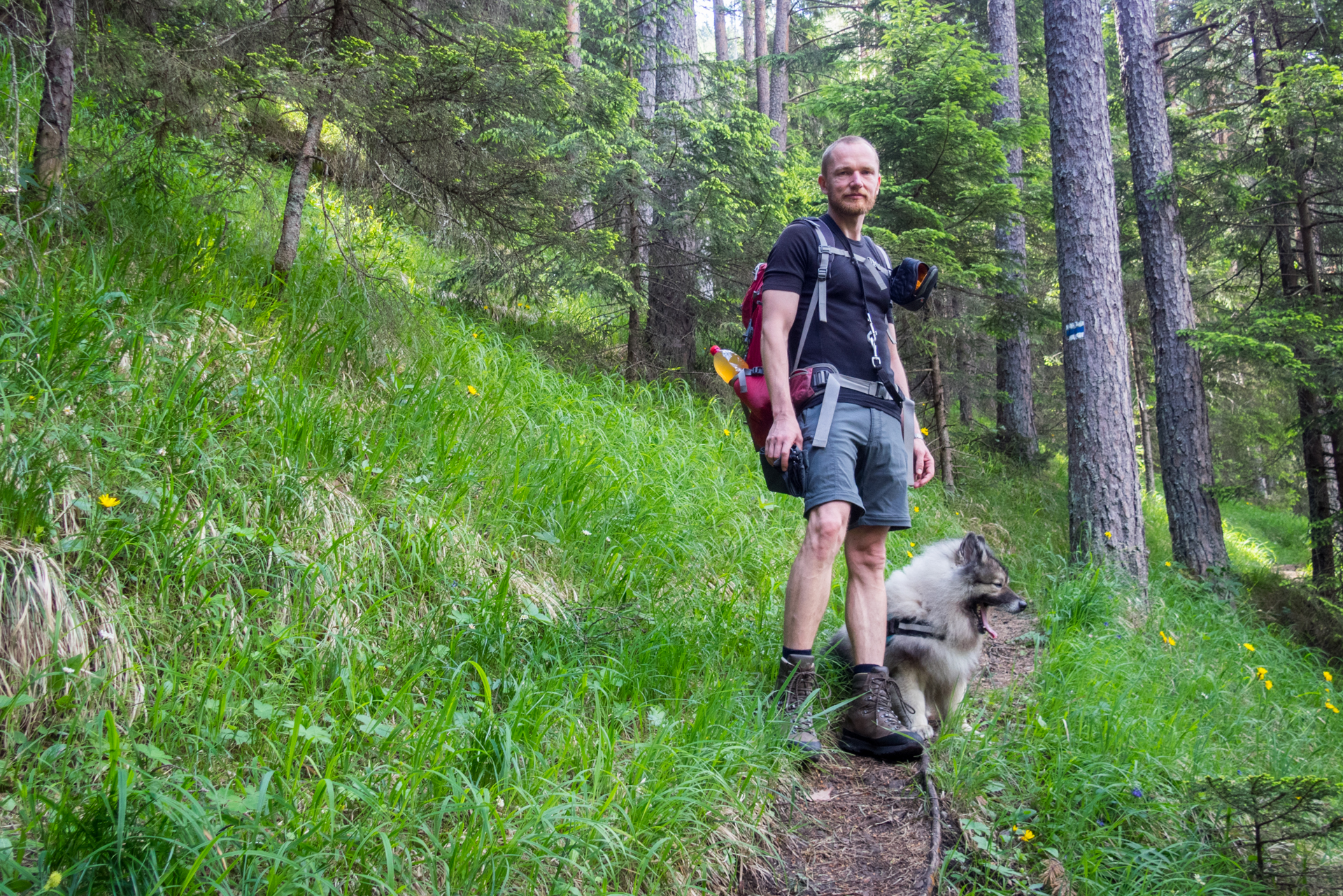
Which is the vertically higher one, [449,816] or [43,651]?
[43,651]

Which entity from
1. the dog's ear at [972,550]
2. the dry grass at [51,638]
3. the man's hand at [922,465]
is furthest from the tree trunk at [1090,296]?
the dry grass at [51,638]

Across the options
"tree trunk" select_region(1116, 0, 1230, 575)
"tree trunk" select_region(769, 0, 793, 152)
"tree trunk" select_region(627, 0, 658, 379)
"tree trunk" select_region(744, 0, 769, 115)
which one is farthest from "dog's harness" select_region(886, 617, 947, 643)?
"tree trunk" select_region(769, 0, 793, 152)

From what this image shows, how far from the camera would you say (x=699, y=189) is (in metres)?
7.14

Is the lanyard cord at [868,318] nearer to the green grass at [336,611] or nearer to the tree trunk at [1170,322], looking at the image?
the green grass at [336,611]

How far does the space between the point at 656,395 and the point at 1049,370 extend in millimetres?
17746

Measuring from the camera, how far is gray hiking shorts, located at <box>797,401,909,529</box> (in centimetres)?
310

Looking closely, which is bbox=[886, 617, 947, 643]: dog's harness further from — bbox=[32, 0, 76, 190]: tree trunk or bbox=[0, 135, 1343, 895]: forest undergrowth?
bbox=[32, 0, 76, 190]: tree trunk

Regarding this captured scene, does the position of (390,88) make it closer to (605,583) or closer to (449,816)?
(605,583)

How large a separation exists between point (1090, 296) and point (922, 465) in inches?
165

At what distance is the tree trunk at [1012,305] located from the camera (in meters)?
8.91

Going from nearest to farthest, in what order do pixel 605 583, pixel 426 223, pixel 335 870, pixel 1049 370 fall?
1. pixel 335 870
2. pixel 605 583
3. pixel 426 223
4. pixel 1049 370

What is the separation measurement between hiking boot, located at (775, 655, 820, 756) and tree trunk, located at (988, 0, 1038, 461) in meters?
6.97

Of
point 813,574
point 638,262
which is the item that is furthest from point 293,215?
point 813,574

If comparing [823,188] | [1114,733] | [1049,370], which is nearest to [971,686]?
[1114,733]
